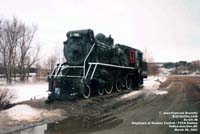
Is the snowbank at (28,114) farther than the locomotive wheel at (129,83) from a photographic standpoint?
No

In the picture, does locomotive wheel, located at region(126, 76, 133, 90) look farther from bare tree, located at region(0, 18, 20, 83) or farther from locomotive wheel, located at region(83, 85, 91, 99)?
bare tree, located at region(0, 18, 20, 83)

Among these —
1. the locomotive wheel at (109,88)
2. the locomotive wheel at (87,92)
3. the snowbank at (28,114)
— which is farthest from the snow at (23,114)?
the locomotive wheel at (109,88)

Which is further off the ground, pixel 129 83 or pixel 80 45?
pixel 80 45

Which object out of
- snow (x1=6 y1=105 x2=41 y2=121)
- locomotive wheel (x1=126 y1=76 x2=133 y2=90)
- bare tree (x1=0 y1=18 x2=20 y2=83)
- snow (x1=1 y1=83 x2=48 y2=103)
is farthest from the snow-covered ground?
bare tree (x1=0 y1=18 x2=20 y2=83)

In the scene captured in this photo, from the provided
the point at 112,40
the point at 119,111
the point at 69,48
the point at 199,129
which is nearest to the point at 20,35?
the point at 112,40

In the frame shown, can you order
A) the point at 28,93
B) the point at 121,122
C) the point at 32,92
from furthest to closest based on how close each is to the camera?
1. the point at 32,92
2. the point at 28,93
3. the point at 121,122

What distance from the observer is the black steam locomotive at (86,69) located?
16016mm

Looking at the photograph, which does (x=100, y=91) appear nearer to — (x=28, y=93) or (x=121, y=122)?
(x=28, y=93)

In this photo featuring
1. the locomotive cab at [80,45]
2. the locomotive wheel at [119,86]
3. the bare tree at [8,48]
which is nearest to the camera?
the locomotive cab at [80,45]

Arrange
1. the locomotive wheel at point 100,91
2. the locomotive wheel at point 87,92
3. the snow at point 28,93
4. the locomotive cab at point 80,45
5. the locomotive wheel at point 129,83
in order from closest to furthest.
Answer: the locomotive wheel at point 87,92, the snow at point 28,93, the locomotive cab at point 80,45, the locomotive wheel at point 100,91, the locomotive wheel at point 129,83

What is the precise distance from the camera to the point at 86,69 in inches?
668

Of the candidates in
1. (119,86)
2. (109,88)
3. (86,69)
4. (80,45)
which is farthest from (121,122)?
Answer: (119,86)

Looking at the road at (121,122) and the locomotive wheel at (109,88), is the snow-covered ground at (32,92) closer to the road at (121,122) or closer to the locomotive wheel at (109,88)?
the locomotive wheel at (109,88)

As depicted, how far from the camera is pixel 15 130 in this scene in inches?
336
